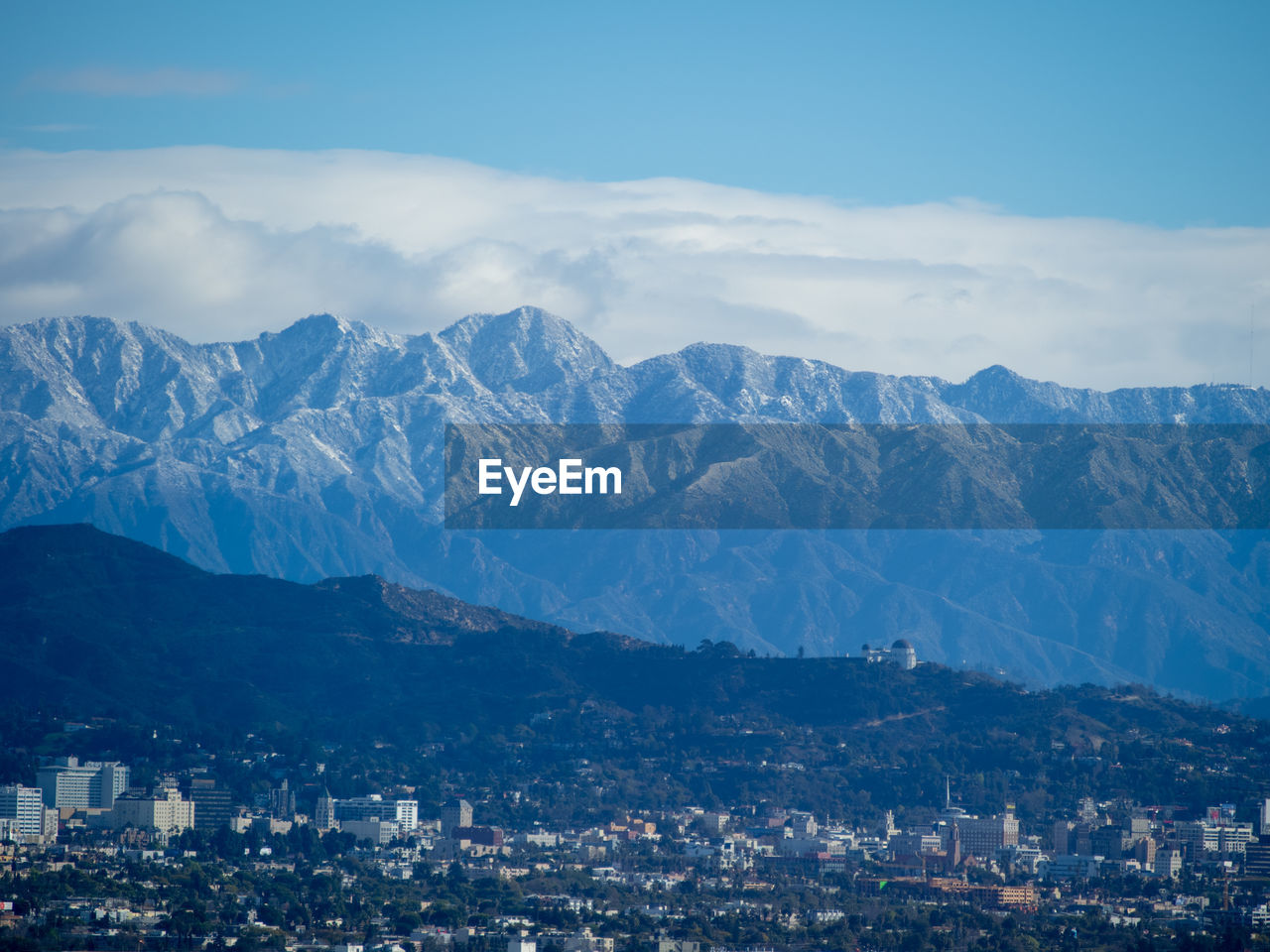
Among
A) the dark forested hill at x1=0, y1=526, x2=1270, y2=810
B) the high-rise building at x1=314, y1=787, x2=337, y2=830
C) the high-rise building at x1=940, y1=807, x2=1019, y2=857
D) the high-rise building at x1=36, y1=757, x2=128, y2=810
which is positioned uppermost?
the dark forested hill at x1=0, y1=526, x2=1270, y2=810

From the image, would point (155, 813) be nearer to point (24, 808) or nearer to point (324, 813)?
point (24, 808)

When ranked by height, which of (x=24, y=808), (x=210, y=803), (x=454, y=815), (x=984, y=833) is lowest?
(x=984, y=833)

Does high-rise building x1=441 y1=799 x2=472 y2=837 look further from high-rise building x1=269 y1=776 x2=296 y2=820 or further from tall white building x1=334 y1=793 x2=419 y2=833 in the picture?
high-rise building x1=269 y1=776 x2=296 y2=820

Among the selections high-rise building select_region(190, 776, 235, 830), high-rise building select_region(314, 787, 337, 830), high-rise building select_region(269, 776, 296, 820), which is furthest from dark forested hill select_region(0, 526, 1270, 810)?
high-rise building select_region(314, 787, 337, 830)

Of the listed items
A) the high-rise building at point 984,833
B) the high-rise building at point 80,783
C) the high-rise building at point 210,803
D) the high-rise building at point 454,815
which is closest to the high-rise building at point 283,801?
the high-rise building at point 210,803

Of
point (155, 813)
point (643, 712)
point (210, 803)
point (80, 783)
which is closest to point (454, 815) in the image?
point (210, 803)

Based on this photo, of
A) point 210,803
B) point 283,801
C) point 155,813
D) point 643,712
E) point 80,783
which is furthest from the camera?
point 643,712

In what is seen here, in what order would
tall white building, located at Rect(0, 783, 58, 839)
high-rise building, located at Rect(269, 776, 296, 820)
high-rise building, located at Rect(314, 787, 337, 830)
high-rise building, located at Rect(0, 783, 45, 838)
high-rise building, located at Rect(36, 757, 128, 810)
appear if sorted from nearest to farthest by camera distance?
tall white building, located at Rect(0, 783, 58, 839) → high-rise building, located at Rect(0, 783, 45, 838) → high-rise building, located at Rect(36, 757, 128, 810) → high-rise building, located at Rect(314, 787, 337, 830) → high-rise building, located at Rect(269, 776, 296, 820)

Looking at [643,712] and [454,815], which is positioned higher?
[643,712]

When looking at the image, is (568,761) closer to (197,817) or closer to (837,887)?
(197,817)

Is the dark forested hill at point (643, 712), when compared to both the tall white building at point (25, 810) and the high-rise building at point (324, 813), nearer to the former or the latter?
the high-rise building at point (324, 813)
